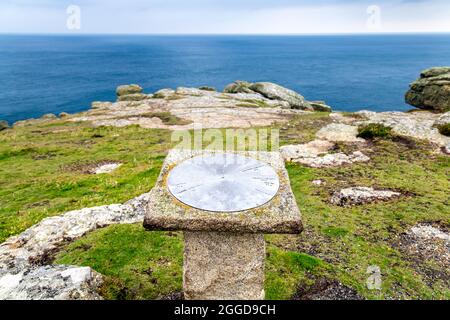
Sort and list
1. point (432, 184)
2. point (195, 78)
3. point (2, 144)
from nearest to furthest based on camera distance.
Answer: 1. point (432, 184)
2. point (2, 144)
3. point (195, 78)

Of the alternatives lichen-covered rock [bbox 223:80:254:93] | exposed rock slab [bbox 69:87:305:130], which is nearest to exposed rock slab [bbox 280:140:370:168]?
exposed rock slab [bbox 69:87:305:130]

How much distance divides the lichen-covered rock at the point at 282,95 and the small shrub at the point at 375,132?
23.6 metres

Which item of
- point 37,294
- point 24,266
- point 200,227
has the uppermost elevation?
point 200,227

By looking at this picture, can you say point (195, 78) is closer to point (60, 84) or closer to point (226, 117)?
point (60, 84)

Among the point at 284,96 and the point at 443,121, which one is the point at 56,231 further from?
the point at 284,96

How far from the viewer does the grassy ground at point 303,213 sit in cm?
975

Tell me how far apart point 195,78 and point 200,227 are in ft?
488

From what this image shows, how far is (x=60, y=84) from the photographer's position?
129 meters

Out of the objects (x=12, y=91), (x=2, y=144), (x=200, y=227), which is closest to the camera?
(x=200, y=227)

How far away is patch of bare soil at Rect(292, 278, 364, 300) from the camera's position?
900 centimetres

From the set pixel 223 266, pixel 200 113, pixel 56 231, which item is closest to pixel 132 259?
pixel 56 231

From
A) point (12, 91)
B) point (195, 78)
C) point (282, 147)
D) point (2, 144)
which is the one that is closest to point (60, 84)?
point (12, 91)

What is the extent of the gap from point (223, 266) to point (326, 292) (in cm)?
334

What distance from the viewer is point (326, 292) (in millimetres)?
9180
